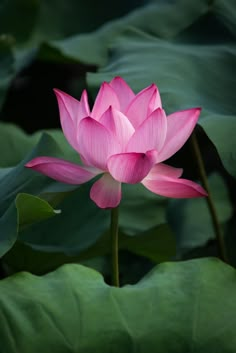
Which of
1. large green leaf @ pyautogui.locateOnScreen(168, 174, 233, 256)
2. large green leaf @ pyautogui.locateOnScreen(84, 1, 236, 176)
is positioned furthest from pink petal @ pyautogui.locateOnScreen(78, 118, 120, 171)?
large green leaf @ pyautogui.locateOnScreen(168, 174, 233, 256)

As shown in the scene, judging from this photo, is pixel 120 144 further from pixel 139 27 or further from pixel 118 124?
pixel 139 27

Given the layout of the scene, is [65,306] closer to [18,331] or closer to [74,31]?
[18,331]

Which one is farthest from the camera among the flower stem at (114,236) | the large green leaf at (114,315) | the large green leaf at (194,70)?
the large green leaf at (194,70)

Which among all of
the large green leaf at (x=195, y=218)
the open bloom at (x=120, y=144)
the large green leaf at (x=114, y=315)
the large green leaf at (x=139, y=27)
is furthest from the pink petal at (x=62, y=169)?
the large green leaf at (x=139, y=27)

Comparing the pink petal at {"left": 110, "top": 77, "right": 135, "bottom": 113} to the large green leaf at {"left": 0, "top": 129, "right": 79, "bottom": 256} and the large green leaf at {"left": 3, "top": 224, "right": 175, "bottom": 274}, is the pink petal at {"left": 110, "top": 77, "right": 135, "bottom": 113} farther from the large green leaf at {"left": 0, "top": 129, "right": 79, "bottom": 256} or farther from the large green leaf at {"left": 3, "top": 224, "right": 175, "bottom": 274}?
the large green leaf at {"left": 3, "top": 224, "right": 175, "bottom": 274}

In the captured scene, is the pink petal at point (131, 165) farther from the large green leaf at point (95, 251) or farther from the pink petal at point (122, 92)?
the large green leaf at point (95, 251)

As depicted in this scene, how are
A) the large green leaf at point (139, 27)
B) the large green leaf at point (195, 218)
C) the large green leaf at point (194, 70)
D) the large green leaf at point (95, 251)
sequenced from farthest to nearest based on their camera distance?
the large green leaf at point (139, 27) < the large green leaf at point (195, 218) < the large green leaf at point (95, 251) < the large green leaf at point (194, 70)

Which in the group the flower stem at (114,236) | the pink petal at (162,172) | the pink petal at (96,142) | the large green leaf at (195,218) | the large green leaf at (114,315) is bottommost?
the large green leaf at (195,218)
